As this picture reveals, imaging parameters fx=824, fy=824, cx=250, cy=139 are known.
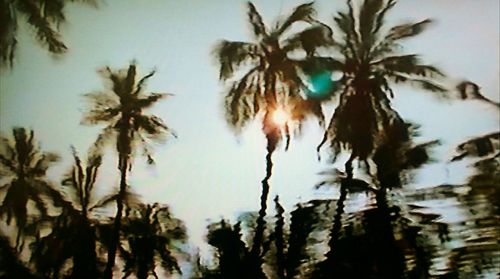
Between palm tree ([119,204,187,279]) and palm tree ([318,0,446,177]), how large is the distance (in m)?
0.41

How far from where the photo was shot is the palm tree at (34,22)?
2066mm

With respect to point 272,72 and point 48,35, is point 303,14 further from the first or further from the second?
point 48,35

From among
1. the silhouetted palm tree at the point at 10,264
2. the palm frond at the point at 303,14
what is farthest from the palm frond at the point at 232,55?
the silhouetted palm tree at the point at 10,264

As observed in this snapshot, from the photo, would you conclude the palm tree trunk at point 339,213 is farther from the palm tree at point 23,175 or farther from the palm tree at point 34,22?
the palm tree at point 34,22

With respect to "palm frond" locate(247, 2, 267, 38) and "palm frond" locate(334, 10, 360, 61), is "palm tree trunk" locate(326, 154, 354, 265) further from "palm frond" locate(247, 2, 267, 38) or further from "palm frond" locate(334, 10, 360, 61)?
"palm frond" locate(247, 2, 267, 38)

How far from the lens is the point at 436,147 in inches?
75.3

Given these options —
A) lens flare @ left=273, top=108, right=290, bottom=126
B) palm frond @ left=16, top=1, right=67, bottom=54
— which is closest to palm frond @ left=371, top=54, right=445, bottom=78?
lens flare @ left=273, top=108, right=290, bottom=126

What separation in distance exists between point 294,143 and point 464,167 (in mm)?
399

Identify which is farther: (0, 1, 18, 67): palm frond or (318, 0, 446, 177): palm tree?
(0, 1, 18, 67): palm frond

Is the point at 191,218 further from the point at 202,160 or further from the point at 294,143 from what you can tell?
the point at 294,143

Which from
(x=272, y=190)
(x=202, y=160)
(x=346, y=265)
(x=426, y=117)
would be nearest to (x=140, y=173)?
(x=202, y=160)

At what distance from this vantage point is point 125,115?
2.05 metres

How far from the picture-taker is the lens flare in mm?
1991

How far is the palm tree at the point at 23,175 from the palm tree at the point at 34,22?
0.69ft
